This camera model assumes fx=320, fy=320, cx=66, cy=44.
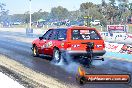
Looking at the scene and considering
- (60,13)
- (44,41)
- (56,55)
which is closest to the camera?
(56,55)

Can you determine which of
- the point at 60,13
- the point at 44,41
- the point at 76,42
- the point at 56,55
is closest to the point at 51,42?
the point at 56,55

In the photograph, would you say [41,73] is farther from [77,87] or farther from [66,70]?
[77,87]

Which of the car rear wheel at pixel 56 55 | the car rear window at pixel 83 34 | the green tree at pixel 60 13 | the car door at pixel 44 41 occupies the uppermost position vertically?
the green tree at pixel 60 13

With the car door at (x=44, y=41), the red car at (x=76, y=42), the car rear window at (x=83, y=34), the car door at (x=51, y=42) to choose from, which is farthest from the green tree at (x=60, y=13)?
the car rear window at (x=83, y=34)

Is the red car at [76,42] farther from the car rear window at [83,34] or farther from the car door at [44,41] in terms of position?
the car door at [44,41]

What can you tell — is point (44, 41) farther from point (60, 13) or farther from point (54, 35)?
point (60, 13)

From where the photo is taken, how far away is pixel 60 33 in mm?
14875

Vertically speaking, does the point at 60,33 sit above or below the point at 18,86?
above

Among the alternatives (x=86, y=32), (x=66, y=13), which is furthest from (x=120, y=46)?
(x=66, y=13)

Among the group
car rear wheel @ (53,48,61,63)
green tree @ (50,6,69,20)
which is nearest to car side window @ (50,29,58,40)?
car rear wheel @ (53,48,61,63)

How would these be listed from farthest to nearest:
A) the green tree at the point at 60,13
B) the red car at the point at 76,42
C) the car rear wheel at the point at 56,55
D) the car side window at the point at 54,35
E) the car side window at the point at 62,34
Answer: the green tree at the point at 60,13, the car side window at the point at 54,35, the car rear wheel at the point at 56,55, the car side window at the point at 62,34, the red car at the point at 76,42

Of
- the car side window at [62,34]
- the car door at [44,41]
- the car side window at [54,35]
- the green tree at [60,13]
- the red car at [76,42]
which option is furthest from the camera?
the green tree at [60,13]

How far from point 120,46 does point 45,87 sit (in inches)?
427

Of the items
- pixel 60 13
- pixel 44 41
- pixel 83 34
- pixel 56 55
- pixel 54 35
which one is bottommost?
pixel 56 55
